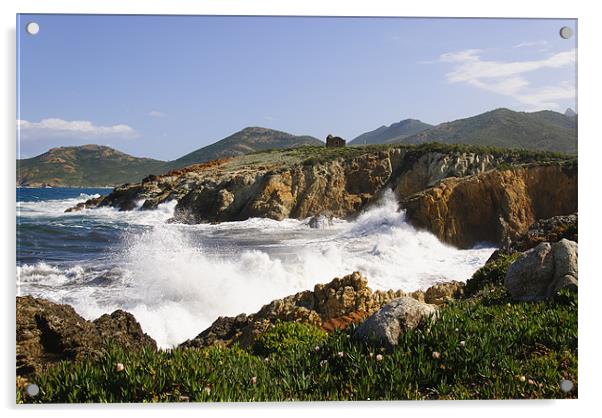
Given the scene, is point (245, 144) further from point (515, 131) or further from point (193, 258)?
point (515, 131)

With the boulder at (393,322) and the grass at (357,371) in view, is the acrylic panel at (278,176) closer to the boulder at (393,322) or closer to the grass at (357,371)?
the grass at (357,371)

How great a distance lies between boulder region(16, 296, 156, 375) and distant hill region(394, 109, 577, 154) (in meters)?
3.87

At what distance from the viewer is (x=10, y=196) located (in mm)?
5973

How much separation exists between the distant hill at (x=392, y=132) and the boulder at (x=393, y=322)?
227 cm

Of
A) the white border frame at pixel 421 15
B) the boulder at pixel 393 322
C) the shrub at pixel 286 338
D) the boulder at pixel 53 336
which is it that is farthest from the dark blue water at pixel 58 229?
the boulder at pixel 393 322

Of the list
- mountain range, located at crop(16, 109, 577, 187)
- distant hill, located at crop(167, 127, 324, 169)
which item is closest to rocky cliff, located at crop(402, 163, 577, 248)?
mountain range, located at crop(16, 109, 577, 187)

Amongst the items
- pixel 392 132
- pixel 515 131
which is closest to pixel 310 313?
pixel 392 132

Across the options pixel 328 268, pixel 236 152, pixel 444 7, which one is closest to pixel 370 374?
pixel 328 268

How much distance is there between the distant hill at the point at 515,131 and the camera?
250 inches

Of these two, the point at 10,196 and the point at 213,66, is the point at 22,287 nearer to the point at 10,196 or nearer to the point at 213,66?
the point at 10,196

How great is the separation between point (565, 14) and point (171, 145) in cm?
469

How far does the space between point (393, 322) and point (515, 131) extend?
2915mm

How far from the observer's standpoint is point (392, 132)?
21.8 ft

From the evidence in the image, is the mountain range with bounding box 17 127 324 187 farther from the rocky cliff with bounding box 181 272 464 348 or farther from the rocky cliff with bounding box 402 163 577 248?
the rocky cliff with bounding box 181 272 464 348
